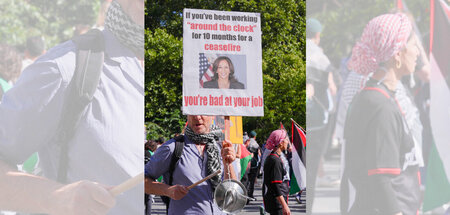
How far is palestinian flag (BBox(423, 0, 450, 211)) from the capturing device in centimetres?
340

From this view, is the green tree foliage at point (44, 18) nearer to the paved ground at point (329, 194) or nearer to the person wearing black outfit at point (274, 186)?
the paved ground at point (329, 194)

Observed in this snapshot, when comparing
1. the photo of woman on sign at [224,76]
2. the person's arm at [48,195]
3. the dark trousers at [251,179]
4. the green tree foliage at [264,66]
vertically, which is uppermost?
the green tree foliage at [264,66]

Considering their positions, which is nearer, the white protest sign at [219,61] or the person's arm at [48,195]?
the person's arm at [48,195]

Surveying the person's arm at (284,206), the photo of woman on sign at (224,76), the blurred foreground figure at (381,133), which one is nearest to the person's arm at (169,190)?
the photo of woman on sign at (224,76)

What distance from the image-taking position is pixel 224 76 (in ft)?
17.9

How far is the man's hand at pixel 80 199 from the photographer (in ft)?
9.14

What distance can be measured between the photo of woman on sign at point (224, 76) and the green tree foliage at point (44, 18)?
8.45 ft

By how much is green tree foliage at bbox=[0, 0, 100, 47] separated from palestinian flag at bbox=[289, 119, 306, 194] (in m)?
Answer: 7.53

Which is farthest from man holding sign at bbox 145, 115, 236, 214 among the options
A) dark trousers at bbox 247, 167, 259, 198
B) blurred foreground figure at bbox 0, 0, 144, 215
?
dark trousers at bbox 247, 167, 259, 198

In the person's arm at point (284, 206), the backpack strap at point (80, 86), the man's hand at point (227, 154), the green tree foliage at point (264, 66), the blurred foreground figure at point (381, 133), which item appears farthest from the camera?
the green tree foliage at point (264, 66)

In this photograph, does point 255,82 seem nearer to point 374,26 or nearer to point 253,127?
point 374,26

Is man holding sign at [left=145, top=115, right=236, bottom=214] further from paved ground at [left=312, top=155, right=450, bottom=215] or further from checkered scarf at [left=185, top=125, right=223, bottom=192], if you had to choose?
paved ground at [left=312, top=155, right=450, bottom=215]

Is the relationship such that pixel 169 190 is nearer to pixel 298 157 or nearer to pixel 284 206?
pixel 284 206

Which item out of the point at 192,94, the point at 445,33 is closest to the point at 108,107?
the point at 445,33
